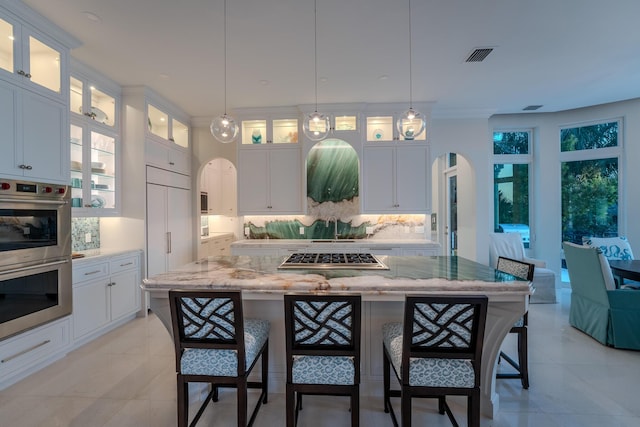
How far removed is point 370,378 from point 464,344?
0.95 m

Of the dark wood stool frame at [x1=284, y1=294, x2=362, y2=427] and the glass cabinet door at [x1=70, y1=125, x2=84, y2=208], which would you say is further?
the glass cabinet door at [x1=70, y1=125, x2=84, y2=208]

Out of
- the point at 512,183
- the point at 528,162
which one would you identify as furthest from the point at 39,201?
the point at 528,162

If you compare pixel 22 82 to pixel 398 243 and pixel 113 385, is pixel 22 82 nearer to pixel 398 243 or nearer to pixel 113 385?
pixel 113 385

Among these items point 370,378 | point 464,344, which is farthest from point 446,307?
point 370,378

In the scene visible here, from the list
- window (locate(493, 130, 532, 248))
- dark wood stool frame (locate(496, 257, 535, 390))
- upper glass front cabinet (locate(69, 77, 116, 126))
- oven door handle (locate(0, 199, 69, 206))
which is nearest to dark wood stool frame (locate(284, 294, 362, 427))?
dark wood stool frame (locate(496, 257, 535, 390))

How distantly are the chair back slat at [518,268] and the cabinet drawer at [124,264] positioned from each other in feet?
13.8

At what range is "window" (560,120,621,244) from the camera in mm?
4895

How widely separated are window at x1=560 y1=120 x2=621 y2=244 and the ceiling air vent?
10.8 ft

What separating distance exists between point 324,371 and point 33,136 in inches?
124

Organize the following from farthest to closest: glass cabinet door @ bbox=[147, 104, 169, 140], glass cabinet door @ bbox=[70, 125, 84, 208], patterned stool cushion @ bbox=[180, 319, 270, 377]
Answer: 1. glass cabinet door @ bbox=[147, 104, 169, 140]
2. glass cabinet door @ bbox=[70, 125, 84, 208]
3. patterned stool cushion @ bbox=[180, 319, 270, 377]

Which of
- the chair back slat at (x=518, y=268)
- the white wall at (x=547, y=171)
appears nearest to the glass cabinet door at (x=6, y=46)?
the chair back slat at (x=518, y=268)

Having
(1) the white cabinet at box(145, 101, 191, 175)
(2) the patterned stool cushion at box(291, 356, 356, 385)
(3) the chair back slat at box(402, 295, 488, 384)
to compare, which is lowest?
(2) the patterned stool cushion at box(291, 356, 356, 385)

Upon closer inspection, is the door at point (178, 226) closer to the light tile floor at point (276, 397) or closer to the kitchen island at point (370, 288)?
the light tile floor at point (276, 397)

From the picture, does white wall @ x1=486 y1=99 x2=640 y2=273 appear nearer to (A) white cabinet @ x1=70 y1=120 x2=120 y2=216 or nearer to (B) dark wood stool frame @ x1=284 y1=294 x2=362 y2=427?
(B) dark wood stool frame @ x1=284 y1=294 x2=362 y2=427
